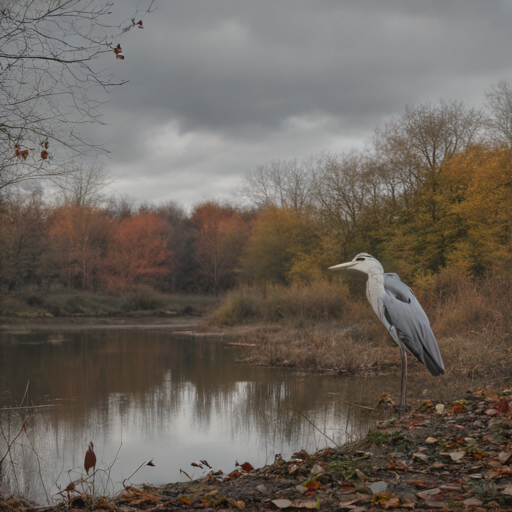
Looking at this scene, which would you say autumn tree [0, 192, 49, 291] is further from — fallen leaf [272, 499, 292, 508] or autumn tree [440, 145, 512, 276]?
fallen leaf [272, 499, 292, 508]

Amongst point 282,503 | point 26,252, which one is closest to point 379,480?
point 282,503

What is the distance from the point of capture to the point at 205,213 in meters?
53.7

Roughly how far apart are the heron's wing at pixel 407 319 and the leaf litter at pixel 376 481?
55.3 inches

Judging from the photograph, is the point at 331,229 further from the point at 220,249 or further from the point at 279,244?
the point at 220,249

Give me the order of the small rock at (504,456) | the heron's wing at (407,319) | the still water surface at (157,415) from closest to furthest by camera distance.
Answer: the small rock at (504,456) < the still water surface at (157,415) < the heron's wing at (407,319)

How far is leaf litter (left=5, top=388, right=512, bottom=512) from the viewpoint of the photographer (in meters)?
3.32

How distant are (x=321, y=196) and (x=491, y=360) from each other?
21.5 metres

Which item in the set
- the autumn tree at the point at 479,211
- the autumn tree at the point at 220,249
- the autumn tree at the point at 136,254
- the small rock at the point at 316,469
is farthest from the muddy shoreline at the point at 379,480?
the autumn tree at the point at 136,254

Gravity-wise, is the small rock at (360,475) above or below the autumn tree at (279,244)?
below

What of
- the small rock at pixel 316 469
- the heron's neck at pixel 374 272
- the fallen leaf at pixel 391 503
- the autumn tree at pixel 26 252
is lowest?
the small rock at pixel 316 469

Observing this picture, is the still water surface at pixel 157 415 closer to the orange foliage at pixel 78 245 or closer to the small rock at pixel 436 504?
the small rock at pixel 436 504

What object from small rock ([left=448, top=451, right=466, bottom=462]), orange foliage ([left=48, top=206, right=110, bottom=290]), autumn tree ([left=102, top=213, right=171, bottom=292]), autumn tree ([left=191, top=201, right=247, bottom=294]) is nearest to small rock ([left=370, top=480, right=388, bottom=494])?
small rock ([left=448, top=451, right=466, bottom=462])

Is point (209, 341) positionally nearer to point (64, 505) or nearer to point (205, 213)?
point (64, 505)

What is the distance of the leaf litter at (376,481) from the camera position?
10.9ft
